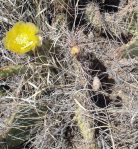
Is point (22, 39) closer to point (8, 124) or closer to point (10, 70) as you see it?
point (10, 70)

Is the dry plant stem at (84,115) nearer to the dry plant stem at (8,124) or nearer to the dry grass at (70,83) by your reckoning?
the dry grass at (70,83)

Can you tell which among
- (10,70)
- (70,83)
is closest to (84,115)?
(70,83)

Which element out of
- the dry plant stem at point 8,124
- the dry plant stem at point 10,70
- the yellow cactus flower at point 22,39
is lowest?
the dry plant stem at point 8,124

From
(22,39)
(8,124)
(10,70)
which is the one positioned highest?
(22,39)

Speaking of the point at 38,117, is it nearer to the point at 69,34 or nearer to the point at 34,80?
the point at 34,80

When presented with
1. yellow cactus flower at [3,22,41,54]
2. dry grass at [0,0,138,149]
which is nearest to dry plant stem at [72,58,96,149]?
dry grass at [0,0,138,149]

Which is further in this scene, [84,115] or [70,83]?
[70,83]

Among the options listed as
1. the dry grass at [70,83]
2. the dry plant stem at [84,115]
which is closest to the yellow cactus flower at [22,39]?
the dry grass at [70,83]

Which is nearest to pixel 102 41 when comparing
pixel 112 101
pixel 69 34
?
pixel 69 34
